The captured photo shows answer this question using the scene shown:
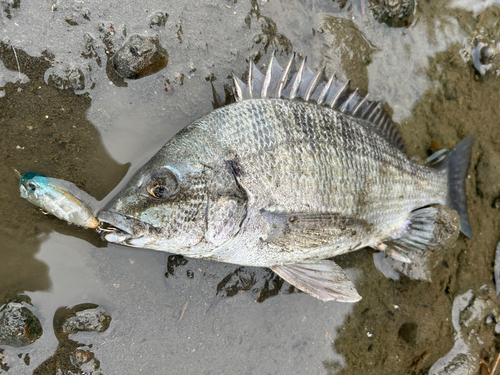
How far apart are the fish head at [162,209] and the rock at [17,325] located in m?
1.01

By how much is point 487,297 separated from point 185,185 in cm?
383

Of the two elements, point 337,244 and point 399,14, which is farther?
point 399,14

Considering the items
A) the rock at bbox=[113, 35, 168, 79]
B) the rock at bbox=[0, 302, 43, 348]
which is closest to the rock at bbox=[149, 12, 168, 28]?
the rock at bbox=[113, 35, 168, 79]

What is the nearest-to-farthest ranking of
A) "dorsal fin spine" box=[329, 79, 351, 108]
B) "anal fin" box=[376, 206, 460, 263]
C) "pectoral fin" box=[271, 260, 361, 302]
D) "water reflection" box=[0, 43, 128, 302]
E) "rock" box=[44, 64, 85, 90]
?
"water reflection" box=[0, 43, 128, 302] < "rock" box=[44, 64, 85, 90] < "pectoral fin" box=[271, 260, 361, 302] < "dorsal fin spine" box=[329, 79, 351, 108] < "anal fin" box=[376, 206, 460, 263]

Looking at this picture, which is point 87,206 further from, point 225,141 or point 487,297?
point 487,297

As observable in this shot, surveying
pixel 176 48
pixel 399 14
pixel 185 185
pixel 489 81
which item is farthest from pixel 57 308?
pixel 489 81

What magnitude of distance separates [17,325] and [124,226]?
123cm

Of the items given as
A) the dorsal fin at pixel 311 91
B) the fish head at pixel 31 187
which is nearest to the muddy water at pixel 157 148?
the fish head at pixel 31 187

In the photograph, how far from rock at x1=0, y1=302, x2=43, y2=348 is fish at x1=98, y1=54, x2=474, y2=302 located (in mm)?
998

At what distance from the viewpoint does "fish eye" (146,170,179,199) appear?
2203 millimetres

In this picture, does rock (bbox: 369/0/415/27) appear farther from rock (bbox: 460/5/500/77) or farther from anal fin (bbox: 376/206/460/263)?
anal fin (bbox: 376/206/460/263)

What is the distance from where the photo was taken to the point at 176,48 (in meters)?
2.91

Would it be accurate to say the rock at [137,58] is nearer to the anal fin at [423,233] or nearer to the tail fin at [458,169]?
the anal fin at [423,233]

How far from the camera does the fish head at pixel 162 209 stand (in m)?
2.17
